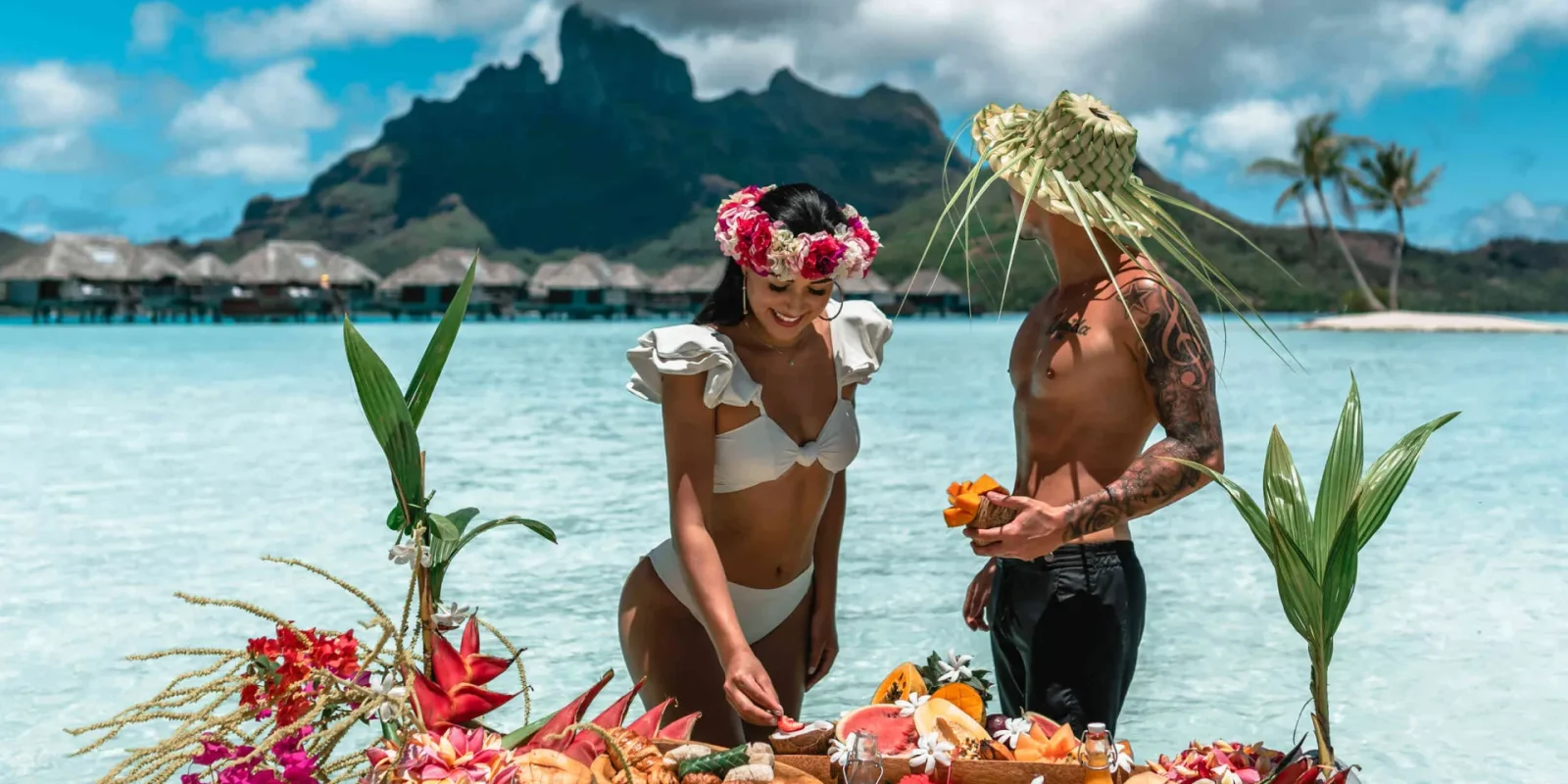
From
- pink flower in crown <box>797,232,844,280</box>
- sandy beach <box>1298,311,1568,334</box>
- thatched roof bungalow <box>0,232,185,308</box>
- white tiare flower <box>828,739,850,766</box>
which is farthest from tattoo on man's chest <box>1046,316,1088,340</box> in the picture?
thatched roof bungalow <box>0,232,185,308</box>

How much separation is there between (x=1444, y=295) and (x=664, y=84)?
94.8 metres

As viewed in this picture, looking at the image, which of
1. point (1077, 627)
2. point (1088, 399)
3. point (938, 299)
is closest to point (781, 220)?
point (1088, 399)

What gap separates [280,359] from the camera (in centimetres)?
2748

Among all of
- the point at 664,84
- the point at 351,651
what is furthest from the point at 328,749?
the point at 664,84

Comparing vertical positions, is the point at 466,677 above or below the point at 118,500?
above

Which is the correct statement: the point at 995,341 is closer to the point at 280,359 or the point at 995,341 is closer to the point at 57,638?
the point at 280,359

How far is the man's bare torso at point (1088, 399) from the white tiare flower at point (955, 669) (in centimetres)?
55

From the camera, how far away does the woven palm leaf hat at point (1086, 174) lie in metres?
2.11

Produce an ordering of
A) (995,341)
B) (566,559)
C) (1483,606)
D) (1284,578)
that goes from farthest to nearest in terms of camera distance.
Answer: (995,341) → (566,559) → (1483,606) → (1284,578)

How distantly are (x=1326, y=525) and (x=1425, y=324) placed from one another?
42847 millimetres

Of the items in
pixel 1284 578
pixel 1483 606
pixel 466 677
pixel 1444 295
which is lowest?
pixel 1483 606

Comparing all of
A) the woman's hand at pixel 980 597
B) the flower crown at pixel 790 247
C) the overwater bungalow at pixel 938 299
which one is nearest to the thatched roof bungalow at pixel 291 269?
the overwater bungalow at pixel 938 299

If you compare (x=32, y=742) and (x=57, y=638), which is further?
(x=57, y=638)

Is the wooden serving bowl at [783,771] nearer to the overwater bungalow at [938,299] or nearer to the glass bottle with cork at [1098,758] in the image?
the glass bottle with cork at [1098,758]
